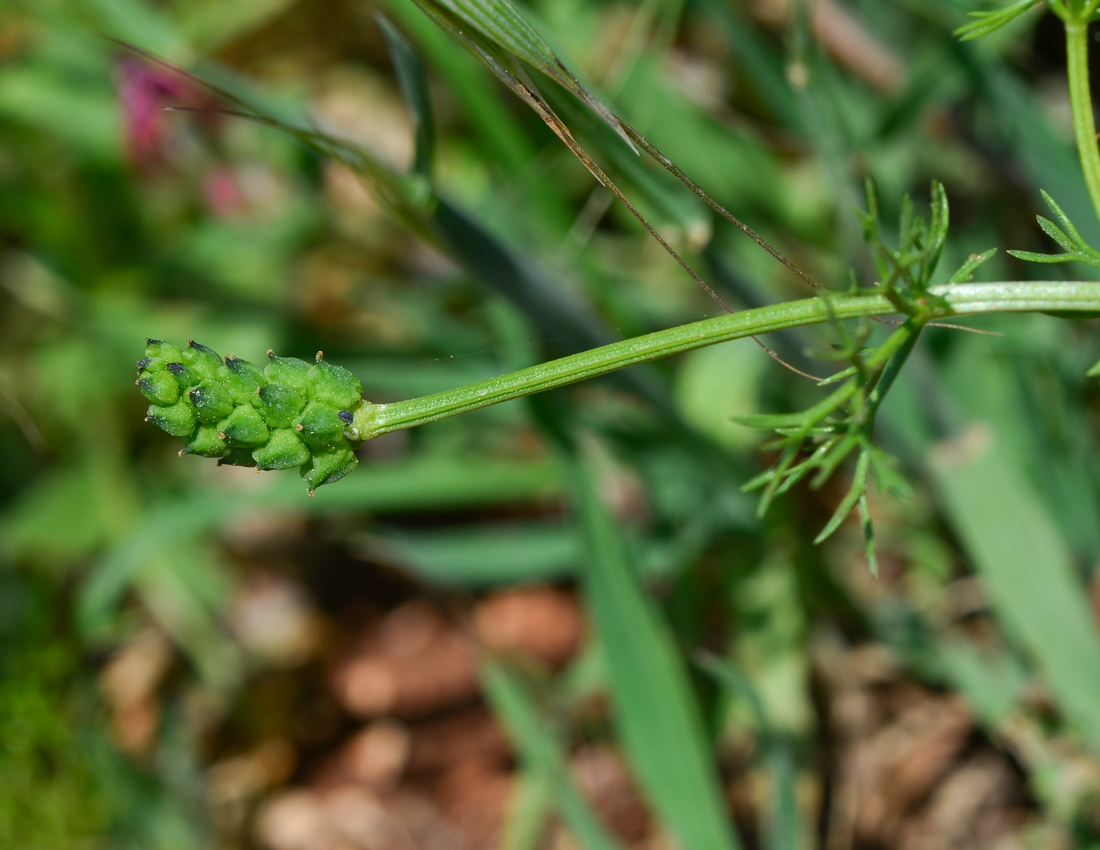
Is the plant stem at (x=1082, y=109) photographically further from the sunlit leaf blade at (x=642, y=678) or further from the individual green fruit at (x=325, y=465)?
the sunlit leaf blade at (x=642, y=678)

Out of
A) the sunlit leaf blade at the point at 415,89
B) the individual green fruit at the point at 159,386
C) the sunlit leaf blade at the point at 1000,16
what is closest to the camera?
the individual green fruit at the point at 159,386

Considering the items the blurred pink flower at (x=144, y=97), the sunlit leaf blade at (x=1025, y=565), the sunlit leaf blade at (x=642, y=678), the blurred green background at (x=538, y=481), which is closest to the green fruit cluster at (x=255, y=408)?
the blurred green background at (x=538, y=481)

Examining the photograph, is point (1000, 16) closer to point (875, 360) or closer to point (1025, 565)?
point (875, 360)

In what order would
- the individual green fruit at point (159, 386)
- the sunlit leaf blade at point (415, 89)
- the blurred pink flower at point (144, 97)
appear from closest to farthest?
the individual green fruit at point (159, 386)
the sunlit leaf blade at point (415, 89)
the blurred pink flower at point (144, 97)

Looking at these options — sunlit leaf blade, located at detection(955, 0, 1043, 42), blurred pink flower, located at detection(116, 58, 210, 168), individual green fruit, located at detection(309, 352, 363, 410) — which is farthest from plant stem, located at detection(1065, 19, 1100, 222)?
blurred pink flower, located at detection(116, 58, 210, 168)

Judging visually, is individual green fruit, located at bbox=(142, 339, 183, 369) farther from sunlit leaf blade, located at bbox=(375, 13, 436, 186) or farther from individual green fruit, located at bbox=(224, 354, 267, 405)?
sunlit leaf blade, located at bbox=(375, 13, 436, 186)

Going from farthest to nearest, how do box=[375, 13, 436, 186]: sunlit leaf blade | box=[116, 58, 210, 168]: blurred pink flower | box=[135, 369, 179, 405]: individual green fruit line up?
box=[116, 58, 210, 168]: blurred pink flower < box=[375, 13, 436, 186]: sunlit leaf blade < box=[135, 369, 179, 405]: individual green fruit

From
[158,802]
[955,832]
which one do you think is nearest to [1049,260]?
[955,832]

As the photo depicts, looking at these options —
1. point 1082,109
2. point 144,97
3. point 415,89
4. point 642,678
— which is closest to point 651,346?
point 1082,109
